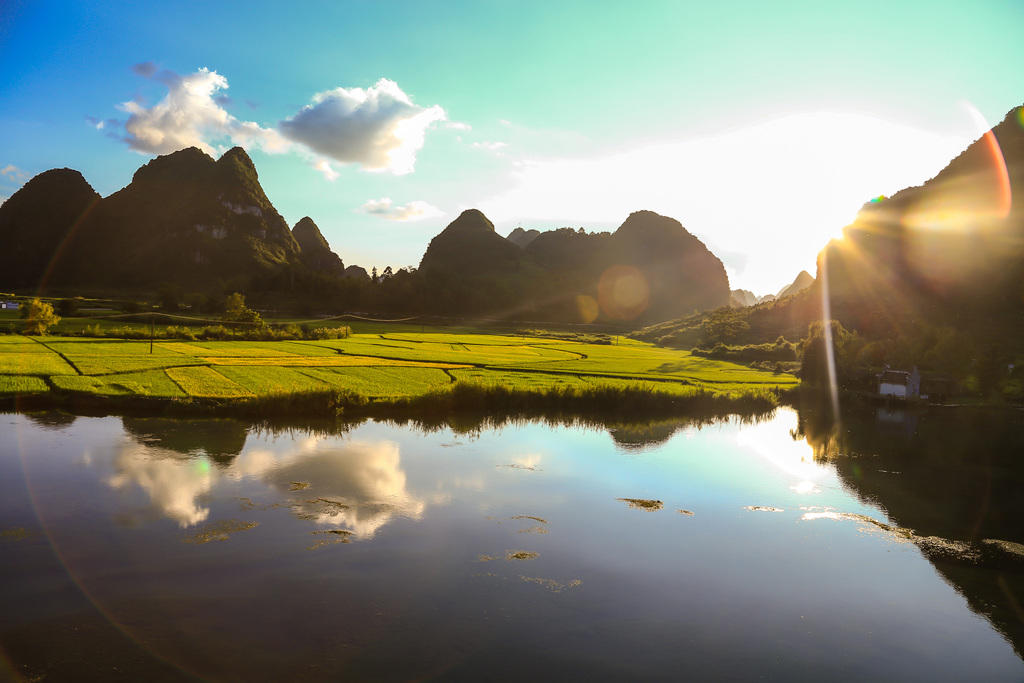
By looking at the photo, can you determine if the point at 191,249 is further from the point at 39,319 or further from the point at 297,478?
the point at 297,478

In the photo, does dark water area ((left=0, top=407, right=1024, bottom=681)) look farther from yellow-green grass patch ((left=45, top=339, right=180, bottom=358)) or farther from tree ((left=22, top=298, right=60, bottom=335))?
tree ((left=22, top=298, right=60, bottom=335))

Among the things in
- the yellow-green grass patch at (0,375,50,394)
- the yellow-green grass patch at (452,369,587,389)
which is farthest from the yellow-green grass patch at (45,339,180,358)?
the yellow-green grass patch at (452,369,587,389)

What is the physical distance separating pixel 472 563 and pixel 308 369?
98.9ft

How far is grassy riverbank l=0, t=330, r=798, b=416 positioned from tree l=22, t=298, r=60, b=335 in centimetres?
448

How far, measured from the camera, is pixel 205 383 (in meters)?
32.2

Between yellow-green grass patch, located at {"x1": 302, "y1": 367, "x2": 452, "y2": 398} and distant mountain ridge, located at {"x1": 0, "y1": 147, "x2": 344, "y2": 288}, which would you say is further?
distant mountain ridge, located at {"x1": 0, "y1": 147, "x2": 344, "y2": 288}

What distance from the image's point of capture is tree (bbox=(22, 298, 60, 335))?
50656mm

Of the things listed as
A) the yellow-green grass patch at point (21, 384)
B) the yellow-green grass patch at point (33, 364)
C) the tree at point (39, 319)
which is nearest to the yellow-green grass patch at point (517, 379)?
the yellow-green grass patch at point (21, 384)

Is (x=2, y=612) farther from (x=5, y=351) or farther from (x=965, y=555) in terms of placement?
(x=5, y=351)

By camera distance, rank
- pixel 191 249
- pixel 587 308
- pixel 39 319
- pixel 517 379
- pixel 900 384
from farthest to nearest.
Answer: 1. pixel 191 249
2. pixel 587 308
3. pixel 900 384
4. pixel 39 319
5. pixel 517 379

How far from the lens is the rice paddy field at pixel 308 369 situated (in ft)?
100

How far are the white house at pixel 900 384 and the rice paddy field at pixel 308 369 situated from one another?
790 cm

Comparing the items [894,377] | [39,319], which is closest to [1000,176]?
[894,377]

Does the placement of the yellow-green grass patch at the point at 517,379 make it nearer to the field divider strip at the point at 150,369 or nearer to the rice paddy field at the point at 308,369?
the rice paddy field at the point at 308,369
